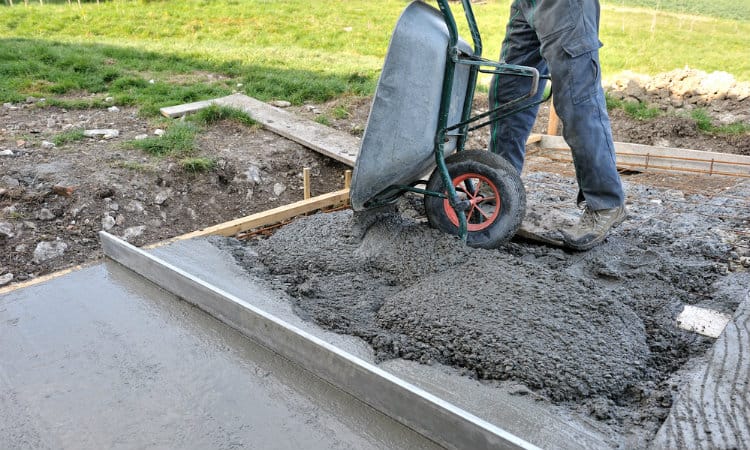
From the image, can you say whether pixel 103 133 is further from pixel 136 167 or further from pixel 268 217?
pixel 268 217

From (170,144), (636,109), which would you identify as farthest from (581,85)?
(636,109)

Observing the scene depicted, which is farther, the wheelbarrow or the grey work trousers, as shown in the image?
the grey work trousers

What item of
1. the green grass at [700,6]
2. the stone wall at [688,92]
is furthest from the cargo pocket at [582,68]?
the green grass at [700,6]

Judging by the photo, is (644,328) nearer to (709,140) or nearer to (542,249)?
(542,249)

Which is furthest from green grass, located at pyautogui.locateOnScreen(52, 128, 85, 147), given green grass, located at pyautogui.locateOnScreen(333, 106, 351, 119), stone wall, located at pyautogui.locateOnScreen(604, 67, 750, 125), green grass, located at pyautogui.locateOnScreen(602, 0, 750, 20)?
green grass, located at pyautogui.locateOnScreen(602, 0, 750, 20)

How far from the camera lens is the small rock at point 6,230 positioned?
3.11m

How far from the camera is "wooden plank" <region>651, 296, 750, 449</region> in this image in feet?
5.10

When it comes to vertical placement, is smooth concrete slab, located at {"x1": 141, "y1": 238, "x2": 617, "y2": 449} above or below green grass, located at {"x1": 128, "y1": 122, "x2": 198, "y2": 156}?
below

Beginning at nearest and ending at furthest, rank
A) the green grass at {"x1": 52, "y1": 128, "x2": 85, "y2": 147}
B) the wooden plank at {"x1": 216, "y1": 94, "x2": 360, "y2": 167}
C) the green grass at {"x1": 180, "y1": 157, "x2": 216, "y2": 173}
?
the green grass at {"x1": 180, "y1": 157, "x2": 216, "y2": 173} → the green grass at {"x1": 52, "y1": 128, "x2": 85, "y2": 147} → the wooden plank at {"x1": 216, "y1": 94, "x2": 360, "y2": 167}

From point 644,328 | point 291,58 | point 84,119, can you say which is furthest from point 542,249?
point 291,58

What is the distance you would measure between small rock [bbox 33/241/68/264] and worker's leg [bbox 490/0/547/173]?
2.41 metres

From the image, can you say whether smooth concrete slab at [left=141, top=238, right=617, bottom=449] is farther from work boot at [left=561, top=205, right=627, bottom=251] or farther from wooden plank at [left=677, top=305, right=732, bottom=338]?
work boot at [left=561, top=205, right=627, bottom=251]

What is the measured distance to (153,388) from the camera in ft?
6.38

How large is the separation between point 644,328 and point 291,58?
6944 mm
